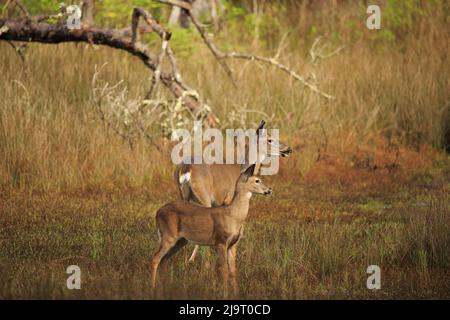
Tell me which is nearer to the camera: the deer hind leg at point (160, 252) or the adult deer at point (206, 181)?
the deer hind leg at point (160, 252)

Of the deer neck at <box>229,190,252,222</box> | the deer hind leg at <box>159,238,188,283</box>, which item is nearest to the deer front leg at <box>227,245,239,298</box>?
the deer neck at <box>229,190,252,222</box>

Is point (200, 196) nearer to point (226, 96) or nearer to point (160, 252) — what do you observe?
point (160, 252)

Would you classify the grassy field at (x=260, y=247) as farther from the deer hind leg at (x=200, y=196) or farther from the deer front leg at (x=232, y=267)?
A: the deer hind leg at (x=200, y=196)

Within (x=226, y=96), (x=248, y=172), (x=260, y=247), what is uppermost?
(x=226, y=96)

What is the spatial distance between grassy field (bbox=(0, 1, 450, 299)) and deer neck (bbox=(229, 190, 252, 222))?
557 millimetres

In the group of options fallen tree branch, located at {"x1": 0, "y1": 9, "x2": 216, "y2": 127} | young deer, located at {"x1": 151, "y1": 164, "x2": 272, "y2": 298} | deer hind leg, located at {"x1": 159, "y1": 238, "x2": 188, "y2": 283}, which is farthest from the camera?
fallen tree branch, located at {"x1": 0, "y1": 9, "x2": 216, "y2": 127}

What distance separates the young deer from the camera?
8.25m

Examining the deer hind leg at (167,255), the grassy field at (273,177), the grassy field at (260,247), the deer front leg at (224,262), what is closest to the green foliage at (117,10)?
the grassy field at (273,177)

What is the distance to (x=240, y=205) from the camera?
27.2 feet

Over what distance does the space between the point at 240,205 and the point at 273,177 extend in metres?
5.61

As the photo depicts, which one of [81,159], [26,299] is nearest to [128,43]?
[81,159]

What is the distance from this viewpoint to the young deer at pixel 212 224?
8.25 metres

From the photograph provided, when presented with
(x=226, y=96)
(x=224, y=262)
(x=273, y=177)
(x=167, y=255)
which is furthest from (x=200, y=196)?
(x=226, y=96)

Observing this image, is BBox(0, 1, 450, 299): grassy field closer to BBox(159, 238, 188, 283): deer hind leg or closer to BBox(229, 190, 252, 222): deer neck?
BBox(159, 238, 188, 283): deer hind leg
